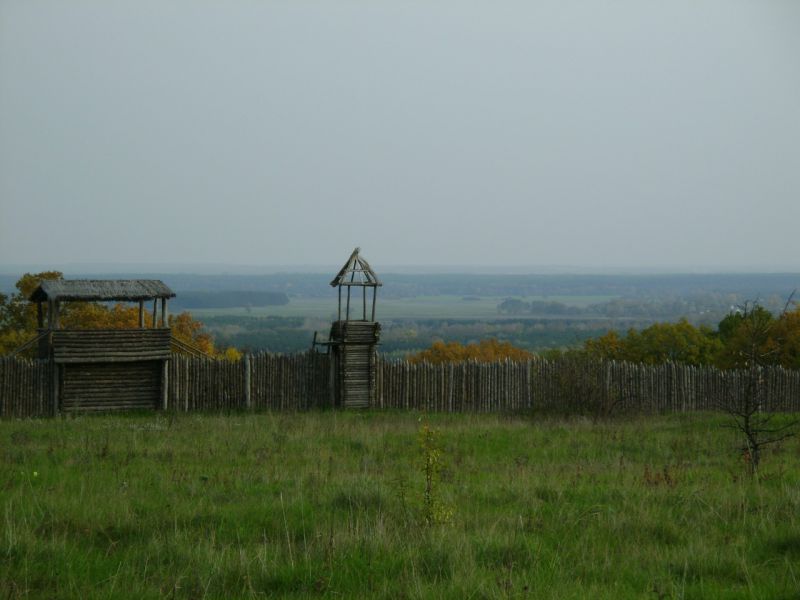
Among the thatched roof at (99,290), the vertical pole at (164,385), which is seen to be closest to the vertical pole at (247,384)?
the vertical pole at (164,385)

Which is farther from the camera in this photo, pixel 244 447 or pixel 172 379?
pixel 172 379

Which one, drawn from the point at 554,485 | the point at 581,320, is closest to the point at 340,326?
the point at 554,485

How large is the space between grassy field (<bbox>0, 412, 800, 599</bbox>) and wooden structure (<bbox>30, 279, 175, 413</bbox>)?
804 cm

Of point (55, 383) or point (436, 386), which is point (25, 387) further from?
point (436, 386)

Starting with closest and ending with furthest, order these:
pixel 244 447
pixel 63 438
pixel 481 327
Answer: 1. pixel 244 447
2. pixel 63 438
3. pixel 481 327

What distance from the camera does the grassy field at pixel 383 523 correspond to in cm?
652

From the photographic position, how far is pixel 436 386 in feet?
77.6

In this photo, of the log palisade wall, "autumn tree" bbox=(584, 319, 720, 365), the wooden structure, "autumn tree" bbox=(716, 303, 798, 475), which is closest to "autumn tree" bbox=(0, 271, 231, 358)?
the wooden structure

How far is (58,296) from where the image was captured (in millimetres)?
21781

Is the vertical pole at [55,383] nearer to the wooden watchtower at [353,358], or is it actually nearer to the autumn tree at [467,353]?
the wooden watchtower at [353,358]

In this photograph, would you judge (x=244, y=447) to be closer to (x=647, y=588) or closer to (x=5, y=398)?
(x=647, y=588)

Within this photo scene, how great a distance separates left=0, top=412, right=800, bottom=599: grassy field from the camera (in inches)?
257

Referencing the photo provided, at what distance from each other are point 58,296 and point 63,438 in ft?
27.5

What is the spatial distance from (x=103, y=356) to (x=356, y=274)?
249 inches
